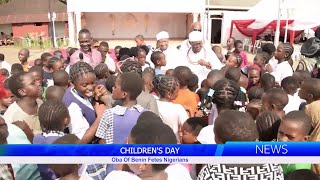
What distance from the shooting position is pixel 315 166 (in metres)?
2.63

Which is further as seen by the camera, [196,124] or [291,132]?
[196,124]

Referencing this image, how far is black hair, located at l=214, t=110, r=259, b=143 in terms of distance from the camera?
2160mm

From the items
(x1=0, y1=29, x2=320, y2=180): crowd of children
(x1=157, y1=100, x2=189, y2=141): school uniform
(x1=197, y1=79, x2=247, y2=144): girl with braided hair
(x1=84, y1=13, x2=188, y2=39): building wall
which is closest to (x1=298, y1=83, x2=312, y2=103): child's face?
(x1=0, y1=29, x2=320, y2=180): crowd of children

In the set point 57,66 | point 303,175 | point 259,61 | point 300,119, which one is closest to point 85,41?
point 57,66

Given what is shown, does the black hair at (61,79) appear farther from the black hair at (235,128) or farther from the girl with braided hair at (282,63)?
the girl with braided hair at (282,63)

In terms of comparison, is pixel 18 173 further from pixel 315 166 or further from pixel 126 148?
pixel 315 166

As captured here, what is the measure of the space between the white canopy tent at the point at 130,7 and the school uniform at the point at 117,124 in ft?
74.1

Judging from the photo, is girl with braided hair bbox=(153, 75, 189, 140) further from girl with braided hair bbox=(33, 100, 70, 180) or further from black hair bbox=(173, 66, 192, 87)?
girl with braided hair bbox=(33, 100, 70, 180)

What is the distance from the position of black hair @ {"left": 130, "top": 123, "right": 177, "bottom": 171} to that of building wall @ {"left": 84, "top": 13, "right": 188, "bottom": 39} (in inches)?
1040

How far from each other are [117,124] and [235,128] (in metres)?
0.95

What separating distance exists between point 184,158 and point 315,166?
113 centimetres

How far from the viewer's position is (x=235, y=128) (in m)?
2.16

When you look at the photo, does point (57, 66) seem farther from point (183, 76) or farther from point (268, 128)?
point (268, 128)

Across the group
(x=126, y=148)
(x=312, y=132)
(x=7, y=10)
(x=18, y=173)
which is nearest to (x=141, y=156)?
(x=126, y=148)
